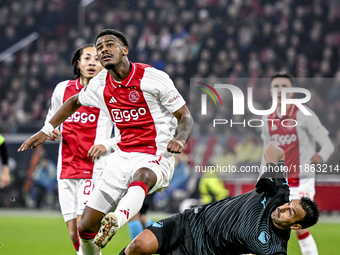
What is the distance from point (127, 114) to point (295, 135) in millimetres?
2767

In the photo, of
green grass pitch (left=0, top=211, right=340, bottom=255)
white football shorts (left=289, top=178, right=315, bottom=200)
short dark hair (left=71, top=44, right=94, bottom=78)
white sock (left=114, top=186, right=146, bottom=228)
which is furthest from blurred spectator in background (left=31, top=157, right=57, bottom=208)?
white sock (left=114, top=186, right=146, bottom=228)

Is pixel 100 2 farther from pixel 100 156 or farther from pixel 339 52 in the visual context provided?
pixel 100 156

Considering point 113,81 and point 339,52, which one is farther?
point 339,52

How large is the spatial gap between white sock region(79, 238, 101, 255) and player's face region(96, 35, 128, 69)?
165 centimetres

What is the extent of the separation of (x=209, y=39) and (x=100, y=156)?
11.5 meters

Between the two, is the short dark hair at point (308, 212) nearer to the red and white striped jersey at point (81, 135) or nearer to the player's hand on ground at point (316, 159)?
the player's hand on ground at point (316, 159)

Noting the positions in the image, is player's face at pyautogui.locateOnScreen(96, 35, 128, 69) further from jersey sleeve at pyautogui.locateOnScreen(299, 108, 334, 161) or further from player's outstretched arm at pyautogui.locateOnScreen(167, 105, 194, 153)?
jersey sleeve at pyautogui.locateOnScreen(299, 108, 334, 161)

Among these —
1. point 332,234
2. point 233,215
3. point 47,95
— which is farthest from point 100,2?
point 233,215

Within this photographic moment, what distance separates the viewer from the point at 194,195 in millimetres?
12992

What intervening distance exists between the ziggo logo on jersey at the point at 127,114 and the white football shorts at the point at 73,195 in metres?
1.23

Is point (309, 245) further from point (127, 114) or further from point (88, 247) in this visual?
point (127, 114)

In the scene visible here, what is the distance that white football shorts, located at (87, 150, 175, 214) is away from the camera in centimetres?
514

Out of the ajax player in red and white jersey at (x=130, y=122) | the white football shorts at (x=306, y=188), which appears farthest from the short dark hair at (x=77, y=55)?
the white football shorts at (x=306, y=188)

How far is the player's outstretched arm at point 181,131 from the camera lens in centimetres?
465
